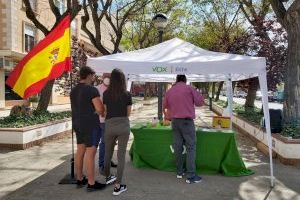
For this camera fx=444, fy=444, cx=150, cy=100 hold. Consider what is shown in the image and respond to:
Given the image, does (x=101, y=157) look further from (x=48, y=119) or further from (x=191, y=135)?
(x=48, y=119)

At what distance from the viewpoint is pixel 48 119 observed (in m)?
13.9

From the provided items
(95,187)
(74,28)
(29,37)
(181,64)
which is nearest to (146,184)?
(95,187)

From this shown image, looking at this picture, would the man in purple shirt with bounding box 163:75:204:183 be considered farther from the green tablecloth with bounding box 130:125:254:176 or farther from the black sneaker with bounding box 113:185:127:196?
the black sneaker with bounding box 113:185:127:196

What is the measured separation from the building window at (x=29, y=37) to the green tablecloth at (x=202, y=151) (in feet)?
87.4

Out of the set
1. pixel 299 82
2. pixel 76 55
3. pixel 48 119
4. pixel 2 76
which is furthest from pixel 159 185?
pixel 2 76

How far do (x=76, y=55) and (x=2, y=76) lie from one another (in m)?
11.5

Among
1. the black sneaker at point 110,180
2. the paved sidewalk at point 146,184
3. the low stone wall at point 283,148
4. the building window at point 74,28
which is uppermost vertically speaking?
the building window at point 74,28

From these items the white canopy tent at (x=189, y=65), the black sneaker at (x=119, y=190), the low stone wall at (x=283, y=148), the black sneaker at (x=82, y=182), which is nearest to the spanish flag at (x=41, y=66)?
the white canopy tent at (x=189, y=65)

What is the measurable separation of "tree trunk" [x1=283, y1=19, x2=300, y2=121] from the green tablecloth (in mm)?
3770

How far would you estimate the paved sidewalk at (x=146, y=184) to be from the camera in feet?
22.6

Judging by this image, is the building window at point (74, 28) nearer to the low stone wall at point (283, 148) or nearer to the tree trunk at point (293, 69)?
the low stone wall at point (283, 148)

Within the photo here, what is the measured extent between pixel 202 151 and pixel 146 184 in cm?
140

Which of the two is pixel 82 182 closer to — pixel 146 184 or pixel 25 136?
pixel 146 184

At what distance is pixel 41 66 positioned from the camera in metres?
7.84
